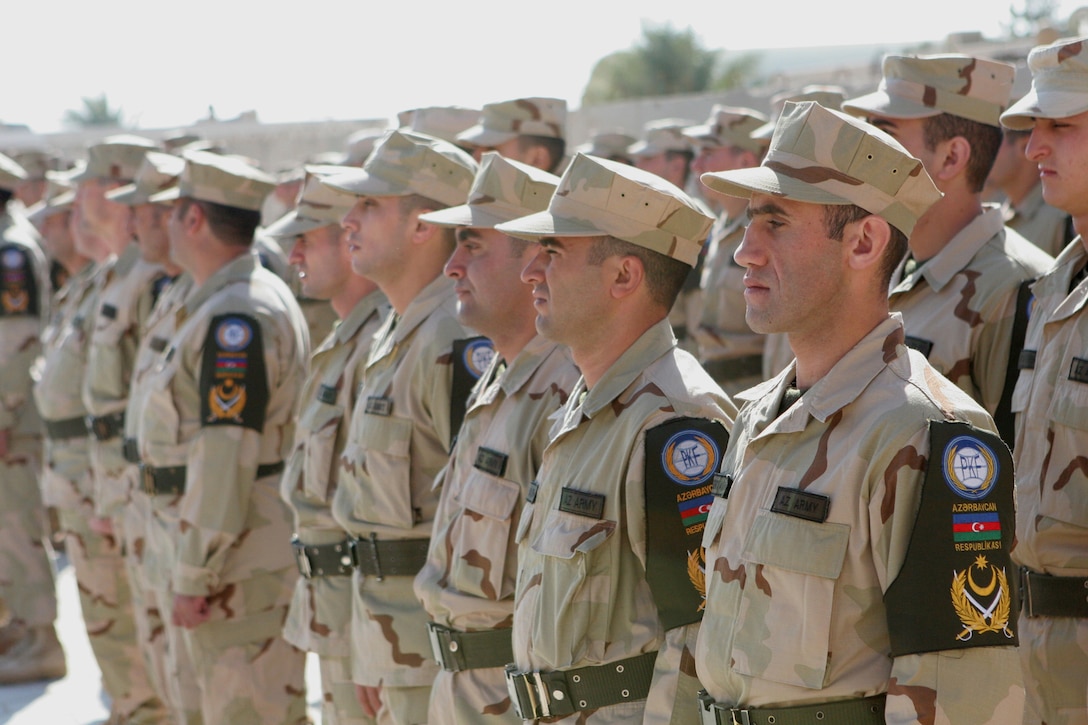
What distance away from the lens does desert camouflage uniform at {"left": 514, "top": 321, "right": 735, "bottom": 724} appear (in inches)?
120

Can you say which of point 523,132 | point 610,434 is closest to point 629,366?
point 610,434

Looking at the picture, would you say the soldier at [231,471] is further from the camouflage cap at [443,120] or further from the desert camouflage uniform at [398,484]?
the camouflage cap at [443,120]

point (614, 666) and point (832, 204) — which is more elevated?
point (832, 204)

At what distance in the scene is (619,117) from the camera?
16594 mm

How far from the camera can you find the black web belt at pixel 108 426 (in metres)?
6.79

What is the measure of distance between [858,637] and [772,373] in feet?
12.3

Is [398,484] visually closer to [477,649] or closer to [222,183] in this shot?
[477,649]

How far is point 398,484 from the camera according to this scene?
4.35 m

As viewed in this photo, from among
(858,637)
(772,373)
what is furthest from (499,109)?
(858,637)

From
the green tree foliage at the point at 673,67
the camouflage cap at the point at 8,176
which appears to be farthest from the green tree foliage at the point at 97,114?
the camouflage cap at the point at 8,176

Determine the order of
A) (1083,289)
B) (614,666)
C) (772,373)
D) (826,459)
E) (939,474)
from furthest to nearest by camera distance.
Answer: (772,373) → (1083,289) → (614,666) → (826,459) → (939,474)

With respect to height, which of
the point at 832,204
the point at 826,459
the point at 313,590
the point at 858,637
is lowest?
the point at 313,590

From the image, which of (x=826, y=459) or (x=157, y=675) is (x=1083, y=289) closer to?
(x=826, y=459)

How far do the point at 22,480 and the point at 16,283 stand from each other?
4.01 feet
